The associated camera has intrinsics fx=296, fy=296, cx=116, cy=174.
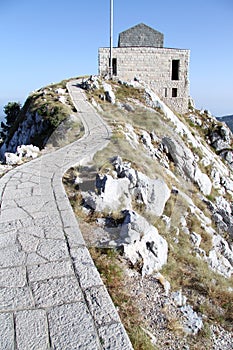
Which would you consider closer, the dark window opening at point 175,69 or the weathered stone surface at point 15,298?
the weathered stone surface at point 15,298

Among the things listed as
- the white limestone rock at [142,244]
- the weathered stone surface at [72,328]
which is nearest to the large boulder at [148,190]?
the white limestone rock at [142,244]

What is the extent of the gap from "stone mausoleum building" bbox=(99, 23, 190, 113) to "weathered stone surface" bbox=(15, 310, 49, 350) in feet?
67.5

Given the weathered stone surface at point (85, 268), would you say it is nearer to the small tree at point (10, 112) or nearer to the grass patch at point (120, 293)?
the grass patch at point (120, 293)

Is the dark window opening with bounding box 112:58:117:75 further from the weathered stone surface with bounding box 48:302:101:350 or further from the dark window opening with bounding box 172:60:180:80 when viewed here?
the weathered stone surface with bounding box 48:302:101:350

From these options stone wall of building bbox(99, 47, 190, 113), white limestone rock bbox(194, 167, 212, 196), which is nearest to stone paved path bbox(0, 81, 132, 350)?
white limestone rock bbox(194, 167, 212, 196)

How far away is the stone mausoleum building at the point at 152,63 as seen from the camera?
2184 centimetres

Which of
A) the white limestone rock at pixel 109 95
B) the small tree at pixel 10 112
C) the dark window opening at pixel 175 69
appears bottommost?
the small tree at pixel 10 112

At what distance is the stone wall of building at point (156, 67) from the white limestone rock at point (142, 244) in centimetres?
1885

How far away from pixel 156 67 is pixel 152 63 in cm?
44

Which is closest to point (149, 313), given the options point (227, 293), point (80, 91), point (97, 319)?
point (97, 319)

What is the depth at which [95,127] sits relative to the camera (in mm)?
8875

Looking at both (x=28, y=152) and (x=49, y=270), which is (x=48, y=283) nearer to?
(x=49, y=270)

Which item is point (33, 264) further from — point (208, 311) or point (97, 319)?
point (208, 311)

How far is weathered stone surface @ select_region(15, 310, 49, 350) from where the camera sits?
2.24 m
